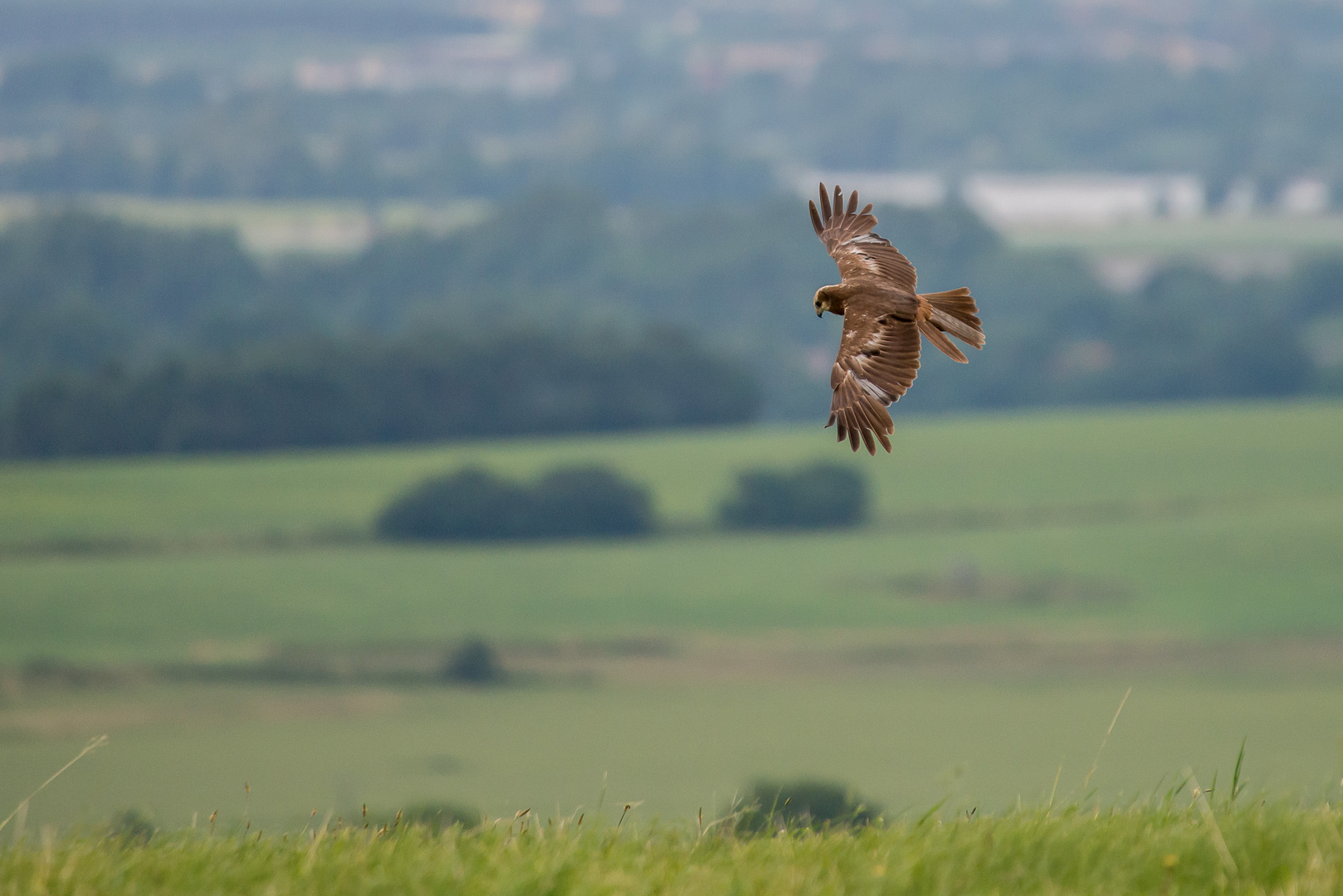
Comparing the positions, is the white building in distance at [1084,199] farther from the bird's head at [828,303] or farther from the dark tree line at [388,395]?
the bird's head at [828,303]

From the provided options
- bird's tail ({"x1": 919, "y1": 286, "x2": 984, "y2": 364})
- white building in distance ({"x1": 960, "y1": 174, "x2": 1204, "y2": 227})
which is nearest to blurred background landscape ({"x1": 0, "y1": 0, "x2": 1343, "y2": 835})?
white building in distance ({"x1": 960, "y1": 174, "x2": 1204, "y2": 227})

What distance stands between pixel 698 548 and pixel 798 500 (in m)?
8.47

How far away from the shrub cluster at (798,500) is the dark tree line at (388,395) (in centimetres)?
798

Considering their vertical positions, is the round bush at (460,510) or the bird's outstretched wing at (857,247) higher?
the bird's outstretched wing at (857,247)

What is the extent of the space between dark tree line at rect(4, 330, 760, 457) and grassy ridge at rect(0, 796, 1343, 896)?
4479 inches

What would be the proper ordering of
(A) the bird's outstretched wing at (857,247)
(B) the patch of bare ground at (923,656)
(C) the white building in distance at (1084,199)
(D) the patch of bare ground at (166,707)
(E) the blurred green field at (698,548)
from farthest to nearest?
1. (C) the white building in distance at (1084,199)
2. (E) the blurred green field at (698,548)
3. (B) the patch of bare ground at (923,656)
4. (D) the patch of bare ground at (166,707)
5. (A) the bird's outstretched wing at (857,247)

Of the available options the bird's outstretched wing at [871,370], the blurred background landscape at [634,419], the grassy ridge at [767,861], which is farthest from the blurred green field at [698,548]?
the grassy ridge at [767,861]

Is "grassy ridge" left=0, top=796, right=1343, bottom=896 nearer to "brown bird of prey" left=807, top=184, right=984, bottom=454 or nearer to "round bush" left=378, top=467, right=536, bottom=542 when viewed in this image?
"brown bird of prey" left=807, top=184, right=984, bottom=454

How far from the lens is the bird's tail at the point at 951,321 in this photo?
5773mm

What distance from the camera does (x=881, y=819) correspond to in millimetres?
5746

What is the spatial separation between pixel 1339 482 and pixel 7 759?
92075 mm

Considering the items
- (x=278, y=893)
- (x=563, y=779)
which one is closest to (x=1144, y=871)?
(x=278, y=893)

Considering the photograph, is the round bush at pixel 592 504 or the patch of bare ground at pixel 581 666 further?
the round bush at pixel 592 504

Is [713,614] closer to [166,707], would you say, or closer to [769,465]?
[769,465]
